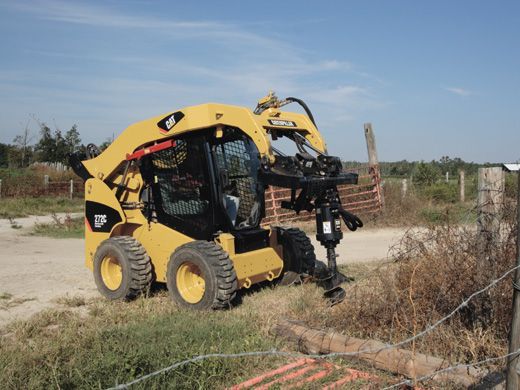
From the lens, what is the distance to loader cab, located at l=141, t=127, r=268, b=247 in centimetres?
666

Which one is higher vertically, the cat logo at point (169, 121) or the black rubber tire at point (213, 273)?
the cat logo at point (169, 121)

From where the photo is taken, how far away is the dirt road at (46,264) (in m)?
7.22

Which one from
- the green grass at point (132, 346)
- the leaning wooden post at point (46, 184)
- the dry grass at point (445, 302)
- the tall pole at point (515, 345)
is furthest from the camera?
the leaning wooden post at point (46, 184)

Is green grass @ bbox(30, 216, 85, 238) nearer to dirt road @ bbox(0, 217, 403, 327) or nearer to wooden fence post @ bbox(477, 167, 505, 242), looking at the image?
dirt road @ bbox(0, 217, 403, 327)

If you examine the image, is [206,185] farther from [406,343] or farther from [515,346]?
[515,346]

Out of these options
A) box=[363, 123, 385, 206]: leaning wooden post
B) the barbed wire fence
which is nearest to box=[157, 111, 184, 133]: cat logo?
the barbed wire fence

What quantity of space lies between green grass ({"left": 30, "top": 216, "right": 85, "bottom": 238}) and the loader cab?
882 cm

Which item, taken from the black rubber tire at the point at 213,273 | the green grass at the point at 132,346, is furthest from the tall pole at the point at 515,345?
the black rubber tire at the point at 213,273

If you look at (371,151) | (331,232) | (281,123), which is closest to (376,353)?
(331,232)

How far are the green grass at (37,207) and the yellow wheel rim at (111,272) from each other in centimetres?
1445

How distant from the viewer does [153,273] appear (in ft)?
23.7

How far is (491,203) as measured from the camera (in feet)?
15.9

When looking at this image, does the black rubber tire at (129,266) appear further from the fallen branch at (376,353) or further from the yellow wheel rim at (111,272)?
the fallen branch at (376,353)

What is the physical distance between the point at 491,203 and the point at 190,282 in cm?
357
